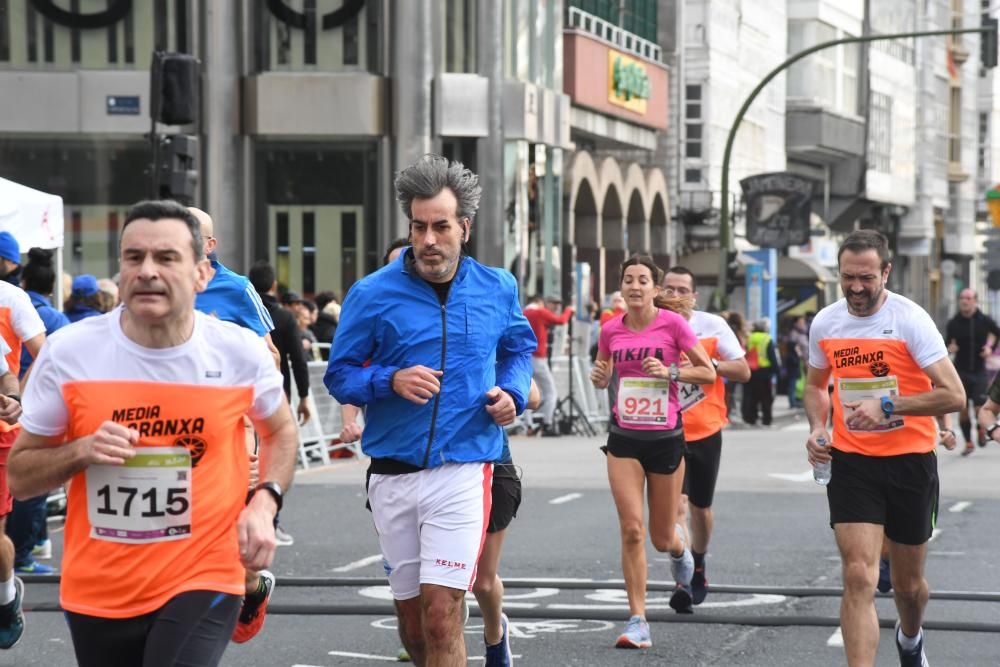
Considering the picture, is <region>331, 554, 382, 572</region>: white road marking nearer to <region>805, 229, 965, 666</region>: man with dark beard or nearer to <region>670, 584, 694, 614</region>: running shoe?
<region>670, 584, 694, 614</region>: running shoe

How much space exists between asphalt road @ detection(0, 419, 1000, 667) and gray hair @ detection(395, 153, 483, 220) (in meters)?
2.70

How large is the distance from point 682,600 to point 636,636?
106cm

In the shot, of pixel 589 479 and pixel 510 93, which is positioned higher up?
pixel 510 93

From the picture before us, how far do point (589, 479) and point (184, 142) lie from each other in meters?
5.48

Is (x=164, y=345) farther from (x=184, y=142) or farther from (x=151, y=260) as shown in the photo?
(x=184, y=142)

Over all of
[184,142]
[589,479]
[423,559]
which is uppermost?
[184,142]

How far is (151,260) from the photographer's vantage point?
4.85 metres

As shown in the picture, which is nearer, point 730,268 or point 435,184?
point 435,184

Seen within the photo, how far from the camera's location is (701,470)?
10922 mm

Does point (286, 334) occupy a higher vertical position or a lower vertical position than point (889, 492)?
higher

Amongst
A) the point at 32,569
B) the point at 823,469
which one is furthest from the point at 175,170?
the point at 823,469

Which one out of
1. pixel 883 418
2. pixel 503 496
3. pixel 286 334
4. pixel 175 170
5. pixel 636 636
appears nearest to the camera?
pixel 503 496

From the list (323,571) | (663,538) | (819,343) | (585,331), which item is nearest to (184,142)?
(323,571)

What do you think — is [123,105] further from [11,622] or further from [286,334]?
[11,622]
